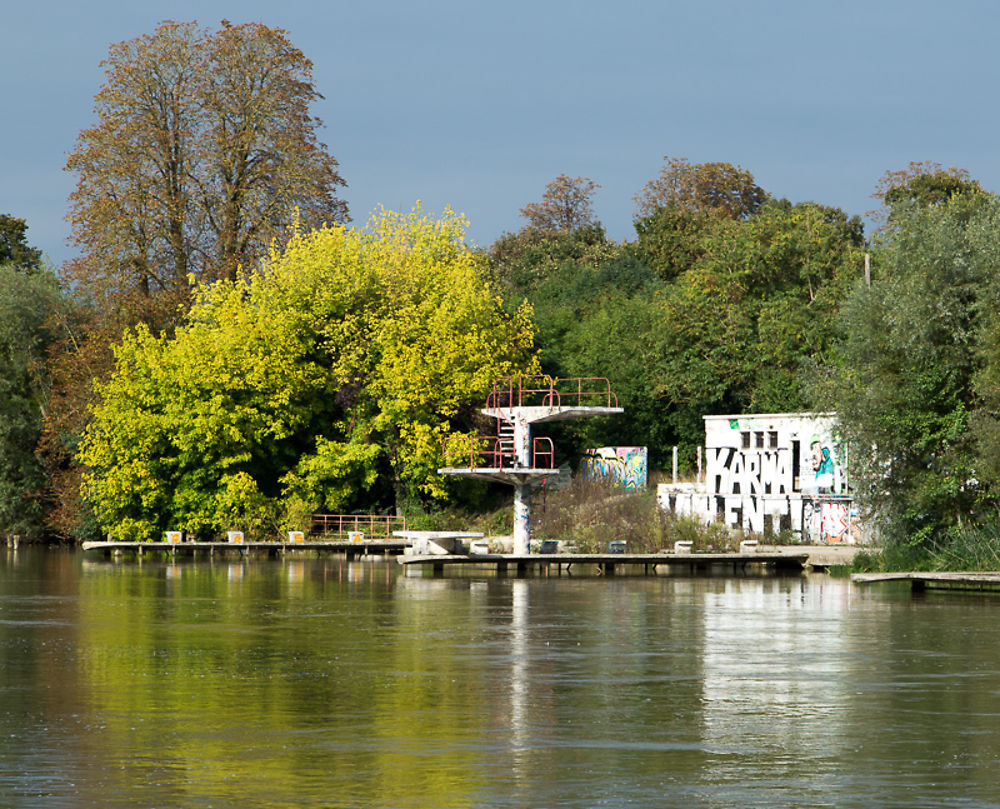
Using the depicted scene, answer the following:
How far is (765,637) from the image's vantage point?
29.3 m

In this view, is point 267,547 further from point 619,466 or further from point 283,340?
point 619,466

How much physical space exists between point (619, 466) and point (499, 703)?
153 feet

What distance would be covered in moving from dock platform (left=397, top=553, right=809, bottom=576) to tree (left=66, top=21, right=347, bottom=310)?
24.3m

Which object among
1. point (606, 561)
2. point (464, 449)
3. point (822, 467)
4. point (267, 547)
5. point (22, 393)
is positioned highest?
point (22, 393)

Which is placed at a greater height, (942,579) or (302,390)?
(302,390)

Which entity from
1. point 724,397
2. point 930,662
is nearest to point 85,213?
point 724,397

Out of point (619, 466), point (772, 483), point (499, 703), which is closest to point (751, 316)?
point (619, 466)

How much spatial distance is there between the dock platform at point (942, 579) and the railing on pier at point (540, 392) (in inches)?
653

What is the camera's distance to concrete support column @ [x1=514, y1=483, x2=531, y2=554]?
53906 mm

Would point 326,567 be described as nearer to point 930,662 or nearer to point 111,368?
point 111,368

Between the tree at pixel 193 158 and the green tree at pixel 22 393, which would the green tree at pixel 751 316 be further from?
the green tree at pixel 22 393

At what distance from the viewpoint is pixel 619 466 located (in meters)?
66.7

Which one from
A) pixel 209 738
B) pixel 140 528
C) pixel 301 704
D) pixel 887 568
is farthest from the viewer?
pixel 140 528

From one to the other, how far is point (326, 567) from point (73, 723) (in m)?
35.9
